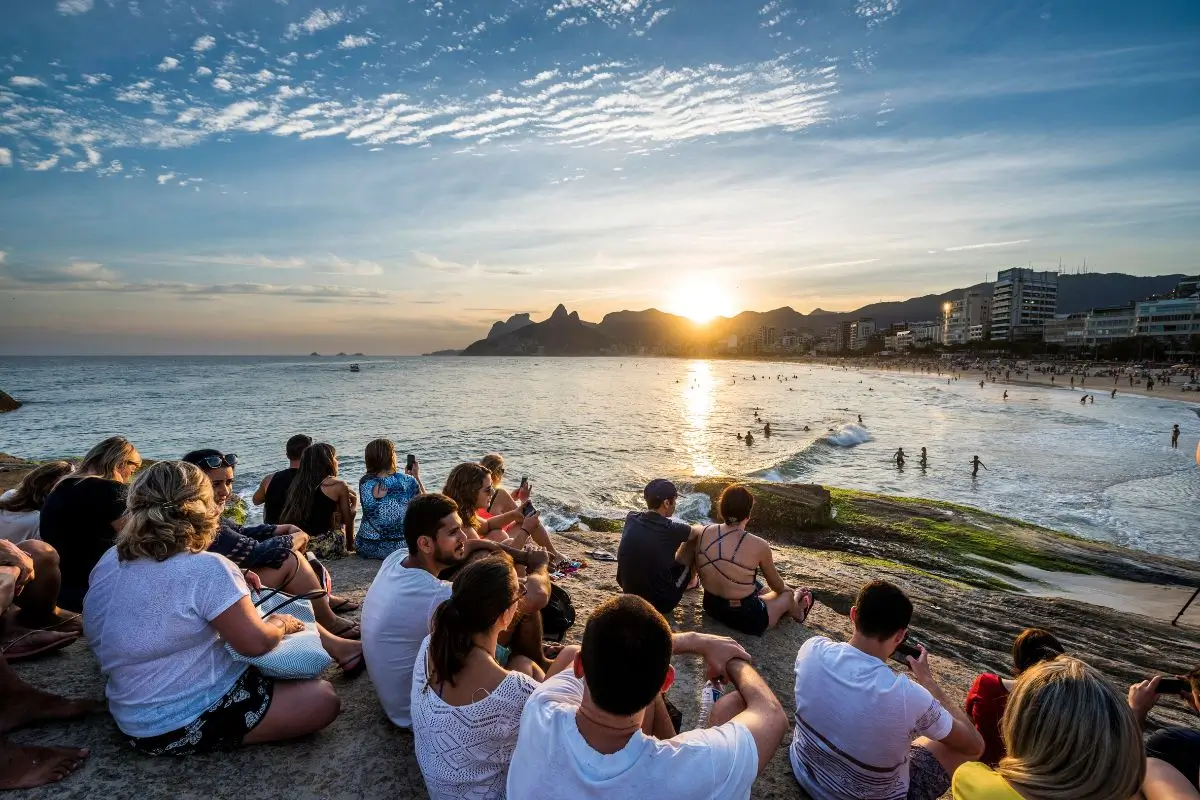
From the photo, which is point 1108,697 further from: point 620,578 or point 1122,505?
point 1122,505

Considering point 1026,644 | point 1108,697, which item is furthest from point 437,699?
point 1026,644

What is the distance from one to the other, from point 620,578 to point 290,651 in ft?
11.5

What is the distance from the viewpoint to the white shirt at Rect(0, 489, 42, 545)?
16.9ft

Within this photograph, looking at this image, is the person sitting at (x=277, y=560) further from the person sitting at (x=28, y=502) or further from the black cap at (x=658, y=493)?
the black cap at (x=658, y=493)

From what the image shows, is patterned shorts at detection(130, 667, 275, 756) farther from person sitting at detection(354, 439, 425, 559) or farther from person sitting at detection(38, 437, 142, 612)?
person sitting at detection(354, 439, 425, 559)

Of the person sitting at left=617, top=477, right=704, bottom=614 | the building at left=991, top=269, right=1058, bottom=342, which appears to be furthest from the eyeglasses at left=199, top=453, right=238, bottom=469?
the building at left=991, top=269, right=1058, bottom=342

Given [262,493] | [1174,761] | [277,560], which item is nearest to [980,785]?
[1174,761]

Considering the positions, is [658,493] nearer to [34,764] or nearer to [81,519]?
[34,764]

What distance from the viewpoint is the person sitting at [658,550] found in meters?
5.84

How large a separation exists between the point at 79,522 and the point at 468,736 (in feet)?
13.7

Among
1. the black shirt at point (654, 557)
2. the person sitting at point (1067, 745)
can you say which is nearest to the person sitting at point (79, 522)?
the black shirt at point (654, 557)

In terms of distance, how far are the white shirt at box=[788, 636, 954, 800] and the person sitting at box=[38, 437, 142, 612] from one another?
539cm

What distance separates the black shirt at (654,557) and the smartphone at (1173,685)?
139 inches

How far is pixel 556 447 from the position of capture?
3131cm
